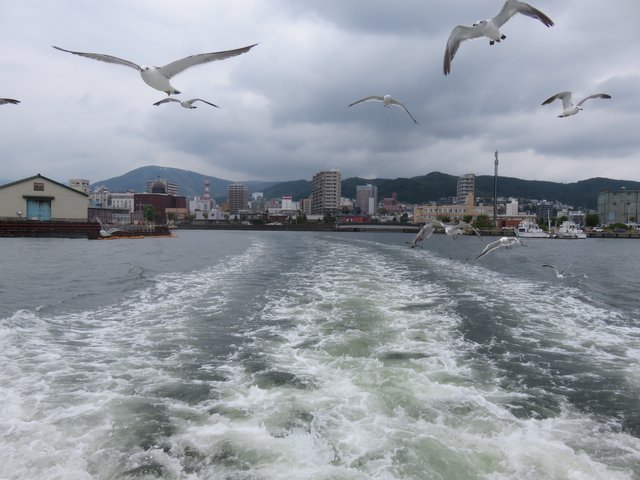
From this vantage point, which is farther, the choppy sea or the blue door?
the blue door

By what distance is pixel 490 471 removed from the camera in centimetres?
Result: 418

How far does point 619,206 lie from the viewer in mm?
110125

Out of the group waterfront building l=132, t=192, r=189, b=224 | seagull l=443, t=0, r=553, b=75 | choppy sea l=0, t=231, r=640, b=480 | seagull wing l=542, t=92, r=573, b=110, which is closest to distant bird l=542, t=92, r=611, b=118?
seagull wing l=542, t=92, r=573, b=110

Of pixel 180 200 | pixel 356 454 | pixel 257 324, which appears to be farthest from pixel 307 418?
pixel 180 200

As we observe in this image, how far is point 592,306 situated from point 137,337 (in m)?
12.7

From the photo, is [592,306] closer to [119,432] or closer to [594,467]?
[594,467]

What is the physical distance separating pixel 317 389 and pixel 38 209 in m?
68.1

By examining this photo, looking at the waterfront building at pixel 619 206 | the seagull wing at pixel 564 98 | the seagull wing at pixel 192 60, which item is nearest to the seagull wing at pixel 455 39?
the seagull wing at pixel 564 98

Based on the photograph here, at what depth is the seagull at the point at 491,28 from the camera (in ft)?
21.9

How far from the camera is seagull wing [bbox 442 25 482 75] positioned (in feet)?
24.6

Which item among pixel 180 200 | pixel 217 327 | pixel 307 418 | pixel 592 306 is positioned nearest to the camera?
pixel 307 418

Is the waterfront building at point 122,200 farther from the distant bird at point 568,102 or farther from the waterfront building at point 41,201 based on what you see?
the distant bird at point 568,102

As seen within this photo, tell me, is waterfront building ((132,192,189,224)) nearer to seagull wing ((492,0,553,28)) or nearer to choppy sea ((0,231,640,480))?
choppy sea ((0,231,640,480))

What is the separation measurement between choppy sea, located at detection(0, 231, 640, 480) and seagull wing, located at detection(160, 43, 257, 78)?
4.93 m
